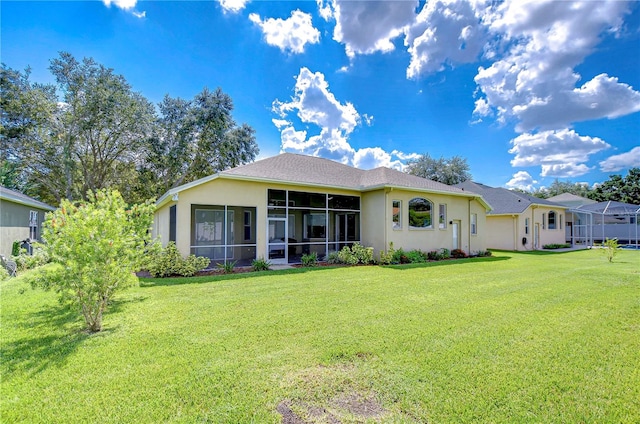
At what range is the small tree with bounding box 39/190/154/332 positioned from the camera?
428 centimetres

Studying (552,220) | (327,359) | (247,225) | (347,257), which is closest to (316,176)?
(247,225)

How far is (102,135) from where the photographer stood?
866 inches

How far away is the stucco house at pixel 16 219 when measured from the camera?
11.6m

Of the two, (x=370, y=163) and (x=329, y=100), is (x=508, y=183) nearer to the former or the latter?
(x=370, y=163)

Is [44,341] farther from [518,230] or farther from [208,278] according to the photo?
[518,230]

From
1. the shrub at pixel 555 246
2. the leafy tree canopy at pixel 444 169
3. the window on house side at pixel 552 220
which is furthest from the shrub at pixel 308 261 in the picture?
the leafy tree canopy at pixel 444 169

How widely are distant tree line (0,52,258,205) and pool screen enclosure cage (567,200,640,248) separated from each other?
98.7 feet

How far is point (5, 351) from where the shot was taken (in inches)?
153

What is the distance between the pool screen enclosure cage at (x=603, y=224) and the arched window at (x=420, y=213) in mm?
17121

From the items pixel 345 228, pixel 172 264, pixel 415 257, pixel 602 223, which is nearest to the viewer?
pixel 172 264

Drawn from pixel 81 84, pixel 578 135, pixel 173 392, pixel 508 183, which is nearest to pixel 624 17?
pixel 578 135

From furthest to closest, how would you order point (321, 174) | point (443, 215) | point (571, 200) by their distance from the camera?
point (571, 200), point (443, 215), point (321, 174)

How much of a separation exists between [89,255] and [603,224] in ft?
108

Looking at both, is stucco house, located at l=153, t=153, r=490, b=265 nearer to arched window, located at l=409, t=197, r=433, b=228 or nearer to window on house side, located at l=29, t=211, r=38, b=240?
arched window, located at l=409, t=197, r=433, b=228
